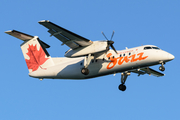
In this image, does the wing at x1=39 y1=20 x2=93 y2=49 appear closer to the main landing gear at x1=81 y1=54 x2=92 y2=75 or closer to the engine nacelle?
the engine nacelle

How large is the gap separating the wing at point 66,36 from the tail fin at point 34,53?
127 inches

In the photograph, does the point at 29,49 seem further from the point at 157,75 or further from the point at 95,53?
the point at 157,75

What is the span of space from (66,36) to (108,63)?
3546mm

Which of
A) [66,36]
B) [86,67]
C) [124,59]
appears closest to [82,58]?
[86,67]

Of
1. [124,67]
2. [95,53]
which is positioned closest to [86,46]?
[95,53]

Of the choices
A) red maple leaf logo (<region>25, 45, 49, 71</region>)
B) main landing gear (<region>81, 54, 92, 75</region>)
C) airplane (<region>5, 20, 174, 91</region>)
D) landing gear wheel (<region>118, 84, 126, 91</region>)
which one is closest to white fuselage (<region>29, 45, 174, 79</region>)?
airplane (<region>5, 20, 174, 91</region>)

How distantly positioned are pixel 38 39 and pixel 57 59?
2.26 metres

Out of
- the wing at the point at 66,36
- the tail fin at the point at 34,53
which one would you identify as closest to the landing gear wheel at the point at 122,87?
the wing at the point at 66,36

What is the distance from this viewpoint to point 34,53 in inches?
877

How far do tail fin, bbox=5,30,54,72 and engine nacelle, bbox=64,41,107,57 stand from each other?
287cm

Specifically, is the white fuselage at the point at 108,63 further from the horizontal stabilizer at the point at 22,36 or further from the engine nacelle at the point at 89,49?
the horizontal stabilizer at the point at 22,36

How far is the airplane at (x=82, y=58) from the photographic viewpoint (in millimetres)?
18734

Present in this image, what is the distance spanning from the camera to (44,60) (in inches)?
870

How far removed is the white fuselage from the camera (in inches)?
735
